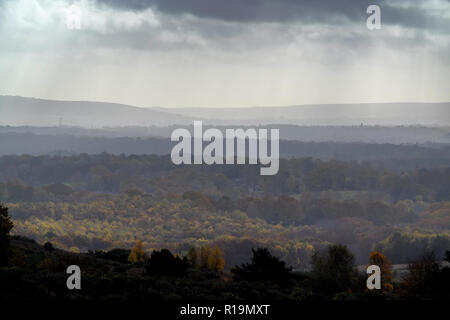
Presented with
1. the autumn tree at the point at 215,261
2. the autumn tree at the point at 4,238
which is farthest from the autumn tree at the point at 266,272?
the autumn tree at the point at 215,261

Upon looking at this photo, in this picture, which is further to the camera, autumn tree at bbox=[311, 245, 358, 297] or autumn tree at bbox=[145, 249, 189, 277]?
autumn tree at bbox=[311, 245, 358, 297]

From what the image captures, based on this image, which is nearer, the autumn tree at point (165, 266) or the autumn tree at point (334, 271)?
the autumn tree at point (165, 266)

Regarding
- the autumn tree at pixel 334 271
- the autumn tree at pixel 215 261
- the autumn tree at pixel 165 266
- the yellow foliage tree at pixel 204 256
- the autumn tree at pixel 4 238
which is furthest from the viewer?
the yellow foliage tree at pixel 204 256

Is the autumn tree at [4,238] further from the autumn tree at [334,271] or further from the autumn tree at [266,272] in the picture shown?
the autumn tree at [334,271]

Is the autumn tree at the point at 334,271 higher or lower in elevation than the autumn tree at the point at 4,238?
lower

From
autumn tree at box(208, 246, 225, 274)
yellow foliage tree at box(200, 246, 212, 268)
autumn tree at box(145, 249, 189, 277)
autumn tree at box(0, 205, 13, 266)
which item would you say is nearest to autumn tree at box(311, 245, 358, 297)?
autumn tree at box(145, 249, 189, 277)

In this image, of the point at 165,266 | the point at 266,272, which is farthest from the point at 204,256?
the point at 266,272

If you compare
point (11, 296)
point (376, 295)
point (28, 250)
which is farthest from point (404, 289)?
point (28, 250)

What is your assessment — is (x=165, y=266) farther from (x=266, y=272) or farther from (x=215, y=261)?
(x=215, y=261)

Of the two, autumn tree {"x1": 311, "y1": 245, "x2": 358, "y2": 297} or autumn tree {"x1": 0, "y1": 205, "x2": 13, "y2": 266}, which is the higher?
autumn tree {"x1": 0, "y1": 205, "x2": 13, "y2": 266}

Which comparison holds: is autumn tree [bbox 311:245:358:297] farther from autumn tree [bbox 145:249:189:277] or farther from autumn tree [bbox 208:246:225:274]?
autumn tree [bbox 208:246:225:274]

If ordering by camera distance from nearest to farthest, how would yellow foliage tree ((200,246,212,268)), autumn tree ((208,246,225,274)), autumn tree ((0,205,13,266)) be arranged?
autumn tree ((0,205,13,266)), autumn tree ((208,246,225,274)), yellow foliage tree ((200,246,212,268))

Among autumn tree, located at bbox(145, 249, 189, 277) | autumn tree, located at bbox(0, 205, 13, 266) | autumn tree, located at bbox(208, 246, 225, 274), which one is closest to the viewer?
autumn tree, located at bbox(145, 249, 189, 277)

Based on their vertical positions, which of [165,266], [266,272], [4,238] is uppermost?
[4,238]
